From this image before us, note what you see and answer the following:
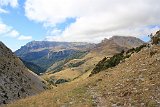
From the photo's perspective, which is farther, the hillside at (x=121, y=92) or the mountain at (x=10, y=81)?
the mountain at (x=10, y=81)

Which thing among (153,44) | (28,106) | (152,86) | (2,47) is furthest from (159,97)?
(2,47)

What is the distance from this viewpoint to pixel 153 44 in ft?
137

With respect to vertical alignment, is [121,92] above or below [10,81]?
below

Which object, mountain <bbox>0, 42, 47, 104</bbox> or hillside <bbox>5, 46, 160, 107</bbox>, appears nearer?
hillside <bbox>5, 46, 160, 107</bbox>

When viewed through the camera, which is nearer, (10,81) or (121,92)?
(121,92)

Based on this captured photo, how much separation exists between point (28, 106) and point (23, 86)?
24933 millimetres

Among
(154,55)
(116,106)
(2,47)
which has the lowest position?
(116,106)

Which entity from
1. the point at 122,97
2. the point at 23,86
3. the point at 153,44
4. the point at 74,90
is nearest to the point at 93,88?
the point at 74,90

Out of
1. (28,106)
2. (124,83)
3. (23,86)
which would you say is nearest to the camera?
(28,106)

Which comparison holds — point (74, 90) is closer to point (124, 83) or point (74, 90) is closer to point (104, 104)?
point (124, 83)

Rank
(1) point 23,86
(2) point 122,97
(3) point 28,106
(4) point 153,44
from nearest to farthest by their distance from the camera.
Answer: (2) point 122,97, (3) point 28,106, (4) point 153,44, (1) point 23,86

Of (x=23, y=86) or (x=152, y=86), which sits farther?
(x=23, y=86)

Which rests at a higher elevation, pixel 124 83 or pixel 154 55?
pixel 154 55

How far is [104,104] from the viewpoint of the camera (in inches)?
915
